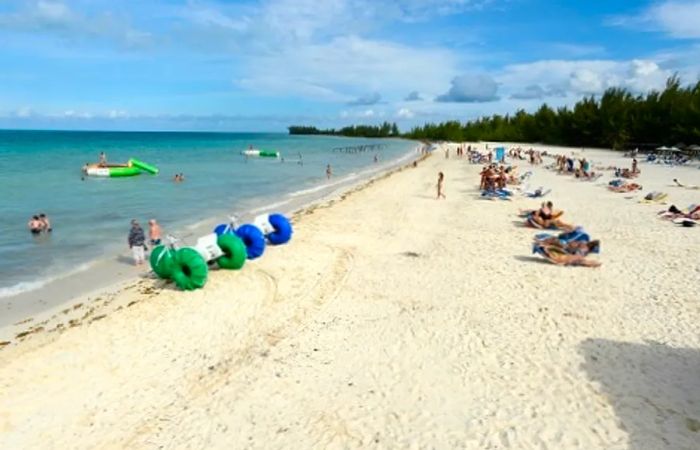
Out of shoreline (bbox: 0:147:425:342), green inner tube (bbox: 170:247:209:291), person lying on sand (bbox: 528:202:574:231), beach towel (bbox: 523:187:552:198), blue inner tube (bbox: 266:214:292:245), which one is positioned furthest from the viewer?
beach towel (bbox: 523:187:552:198)

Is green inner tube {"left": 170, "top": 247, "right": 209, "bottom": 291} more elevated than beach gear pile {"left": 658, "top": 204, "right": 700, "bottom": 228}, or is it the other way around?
green inner tube {"left": 170, "top": 247, "right": 209, "bottom": 291}

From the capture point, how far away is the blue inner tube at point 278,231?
43.4 ft

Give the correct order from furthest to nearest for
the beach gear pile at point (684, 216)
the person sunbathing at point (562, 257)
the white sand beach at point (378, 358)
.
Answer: the beach gear pile at point (684, 216), the person sunbathing at point (562, 257), the white sand beach at point (378, 358)

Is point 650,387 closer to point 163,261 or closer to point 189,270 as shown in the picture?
point 189,270

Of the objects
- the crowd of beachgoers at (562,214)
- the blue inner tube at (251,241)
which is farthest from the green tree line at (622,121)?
the blue inner tube at (251,241)

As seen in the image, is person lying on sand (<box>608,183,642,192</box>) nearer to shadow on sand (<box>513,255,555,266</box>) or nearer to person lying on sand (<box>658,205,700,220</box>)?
person lying on sand (<box>658,205,700,220</box>)

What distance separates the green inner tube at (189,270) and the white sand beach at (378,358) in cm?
25

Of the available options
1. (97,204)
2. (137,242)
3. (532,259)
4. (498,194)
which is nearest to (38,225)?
(137,242)

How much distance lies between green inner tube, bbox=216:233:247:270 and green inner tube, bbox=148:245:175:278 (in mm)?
1049

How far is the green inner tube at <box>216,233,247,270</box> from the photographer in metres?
10.7

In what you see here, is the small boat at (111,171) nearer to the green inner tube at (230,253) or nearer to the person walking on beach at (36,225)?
the person walking on beach at (36,225)

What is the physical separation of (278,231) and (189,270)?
387 cm

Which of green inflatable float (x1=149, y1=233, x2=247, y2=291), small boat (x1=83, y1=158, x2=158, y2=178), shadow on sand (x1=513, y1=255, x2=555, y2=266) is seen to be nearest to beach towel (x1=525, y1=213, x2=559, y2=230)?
shadow on sand (x1=513, y1=255, x2=555, y2=266)

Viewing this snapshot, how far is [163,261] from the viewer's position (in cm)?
1011
